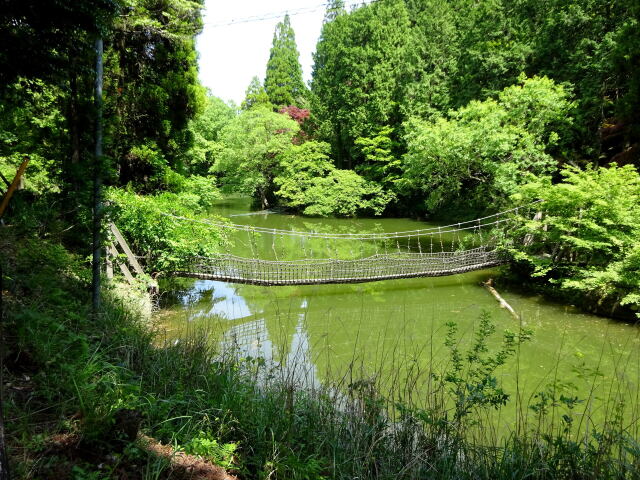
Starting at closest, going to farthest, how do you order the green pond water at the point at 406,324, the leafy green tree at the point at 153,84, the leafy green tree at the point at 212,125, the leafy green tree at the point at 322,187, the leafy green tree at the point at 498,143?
the green pond water at the point at 406,324
the leafy green tree at the point at 153,84
the leafy green tree at the point at 498,143
the leafy green tree at the point at 322,187
the leafy green tree at the point at 212,125

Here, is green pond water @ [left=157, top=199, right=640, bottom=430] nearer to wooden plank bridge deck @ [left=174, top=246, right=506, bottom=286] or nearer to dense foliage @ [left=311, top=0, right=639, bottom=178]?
wooden plank bridge deck @ [left=174, top=246, right=506, bottom=286]

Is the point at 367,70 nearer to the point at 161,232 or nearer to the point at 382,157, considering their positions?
the point at 382,157

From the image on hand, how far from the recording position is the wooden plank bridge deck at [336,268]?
6.64 meters

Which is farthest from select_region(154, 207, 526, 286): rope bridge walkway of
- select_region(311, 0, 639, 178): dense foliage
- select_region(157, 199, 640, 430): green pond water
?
select_region(311, 0, 639, 178): dense foliage

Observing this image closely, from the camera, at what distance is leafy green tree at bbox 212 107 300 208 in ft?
60.3

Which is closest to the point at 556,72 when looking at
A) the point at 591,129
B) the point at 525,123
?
the point at 591,129

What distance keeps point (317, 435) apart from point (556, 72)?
13.1 metres

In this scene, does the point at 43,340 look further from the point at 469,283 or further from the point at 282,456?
the point at 469,283

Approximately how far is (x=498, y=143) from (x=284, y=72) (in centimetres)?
2359

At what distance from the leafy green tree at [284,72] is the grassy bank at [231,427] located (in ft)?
93.4

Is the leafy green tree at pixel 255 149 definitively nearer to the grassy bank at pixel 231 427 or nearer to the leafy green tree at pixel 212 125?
the leafy green tree at pixel 212 125

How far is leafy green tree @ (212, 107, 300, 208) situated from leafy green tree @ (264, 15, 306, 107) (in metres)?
10.5

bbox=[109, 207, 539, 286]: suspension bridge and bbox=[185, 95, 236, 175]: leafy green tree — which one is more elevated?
bbox=[185, 95, 236, 175]: leafy green tree

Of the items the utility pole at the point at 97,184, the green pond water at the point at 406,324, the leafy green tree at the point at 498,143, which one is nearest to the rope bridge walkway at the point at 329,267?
the green pond water at the point at 406,324
